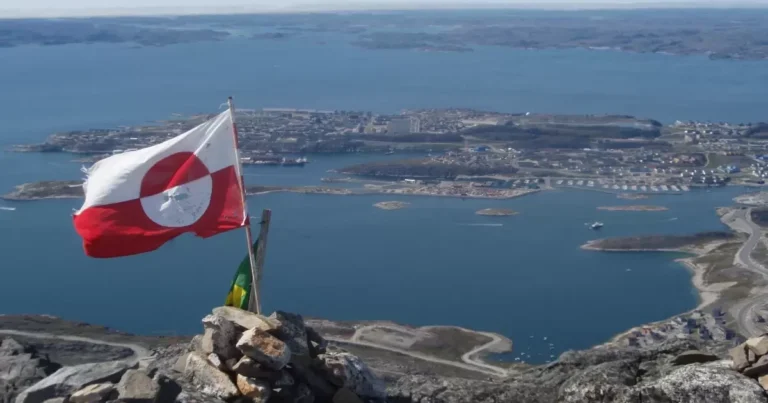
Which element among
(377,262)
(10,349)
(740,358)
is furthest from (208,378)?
(377,262)

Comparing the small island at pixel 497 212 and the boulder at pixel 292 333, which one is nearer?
the boulder at pixel 292 333

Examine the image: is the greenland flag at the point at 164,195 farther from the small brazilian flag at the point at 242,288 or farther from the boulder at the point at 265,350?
the boulder at the point at 265,350

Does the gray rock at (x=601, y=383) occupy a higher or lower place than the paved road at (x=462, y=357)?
higher

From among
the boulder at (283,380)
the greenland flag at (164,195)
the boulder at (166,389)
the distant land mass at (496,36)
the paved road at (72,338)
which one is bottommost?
the distant land mass at (496,36)

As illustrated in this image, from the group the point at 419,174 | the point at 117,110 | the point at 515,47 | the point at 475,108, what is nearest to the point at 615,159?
the point at 419,174

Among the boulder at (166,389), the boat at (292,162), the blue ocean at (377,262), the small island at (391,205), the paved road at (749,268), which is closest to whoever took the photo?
the boulder at (166,389)

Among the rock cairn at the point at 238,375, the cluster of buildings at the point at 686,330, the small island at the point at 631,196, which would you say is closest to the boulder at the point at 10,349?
the rock cairn at the point at 238,375

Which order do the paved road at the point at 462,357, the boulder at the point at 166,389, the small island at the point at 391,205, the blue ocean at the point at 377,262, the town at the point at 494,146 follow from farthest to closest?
the town at the point at 494,146, the small island at the point at 391,205, the blue ocean at the point at 377,262, the paved road at the point at 462,357, the boulder at the point at 166,389

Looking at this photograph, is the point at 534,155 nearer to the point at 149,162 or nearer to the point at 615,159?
the point at 615,159
